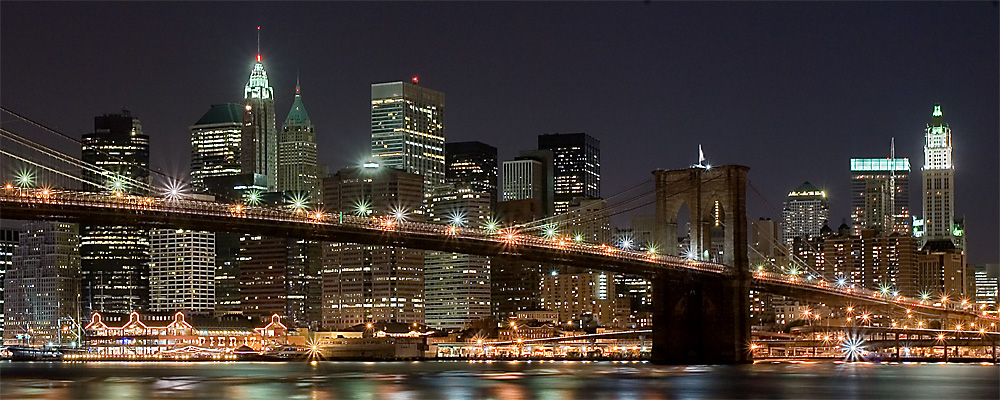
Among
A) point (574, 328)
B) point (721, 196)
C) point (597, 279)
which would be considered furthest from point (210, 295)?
point (721, 196)

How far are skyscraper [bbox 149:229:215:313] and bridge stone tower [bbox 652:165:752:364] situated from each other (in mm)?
118312

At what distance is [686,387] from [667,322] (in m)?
20.2

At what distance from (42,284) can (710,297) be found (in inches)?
4829

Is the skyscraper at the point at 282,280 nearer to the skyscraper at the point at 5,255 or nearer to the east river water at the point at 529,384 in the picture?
the skyscraper at the point at 5,255

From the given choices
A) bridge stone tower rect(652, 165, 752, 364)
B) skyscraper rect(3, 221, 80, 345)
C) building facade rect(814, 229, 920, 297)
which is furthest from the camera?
building facade rect(814, 229, 920, 297)

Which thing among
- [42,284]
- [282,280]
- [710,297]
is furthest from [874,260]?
[710,297]

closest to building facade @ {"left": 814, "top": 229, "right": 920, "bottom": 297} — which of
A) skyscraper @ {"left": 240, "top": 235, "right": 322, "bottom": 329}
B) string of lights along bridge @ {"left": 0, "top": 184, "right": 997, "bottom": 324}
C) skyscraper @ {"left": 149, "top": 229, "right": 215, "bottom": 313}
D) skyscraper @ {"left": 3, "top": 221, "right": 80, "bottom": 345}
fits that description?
skyscraper @ {"left": 240, "top": 235, "right": 322, "bottom": 329}

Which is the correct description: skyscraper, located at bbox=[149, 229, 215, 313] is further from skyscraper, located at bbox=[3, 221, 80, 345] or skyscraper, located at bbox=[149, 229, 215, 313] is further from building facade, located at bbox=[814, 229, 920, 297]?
building facade, located at bbox=[814, 229, 920, 297]

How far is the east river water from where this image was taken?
177 feet

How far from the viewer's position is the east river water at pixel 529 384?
54.1m

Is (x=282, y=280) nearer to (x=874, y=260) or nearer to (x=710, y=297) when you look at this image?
(x=874, y=260)

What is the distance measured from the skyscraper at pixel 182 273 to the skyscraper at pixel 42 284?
465 inches

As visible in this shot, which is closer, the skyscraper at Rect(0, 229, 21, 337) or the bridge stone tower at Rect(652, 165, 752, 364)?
the bridge stone tower at Rect(652, 165, 752, 364)

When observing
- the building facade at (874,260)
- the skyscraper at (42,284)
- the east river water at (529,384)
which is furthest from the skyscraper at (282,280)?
the east river water at (529,384)
